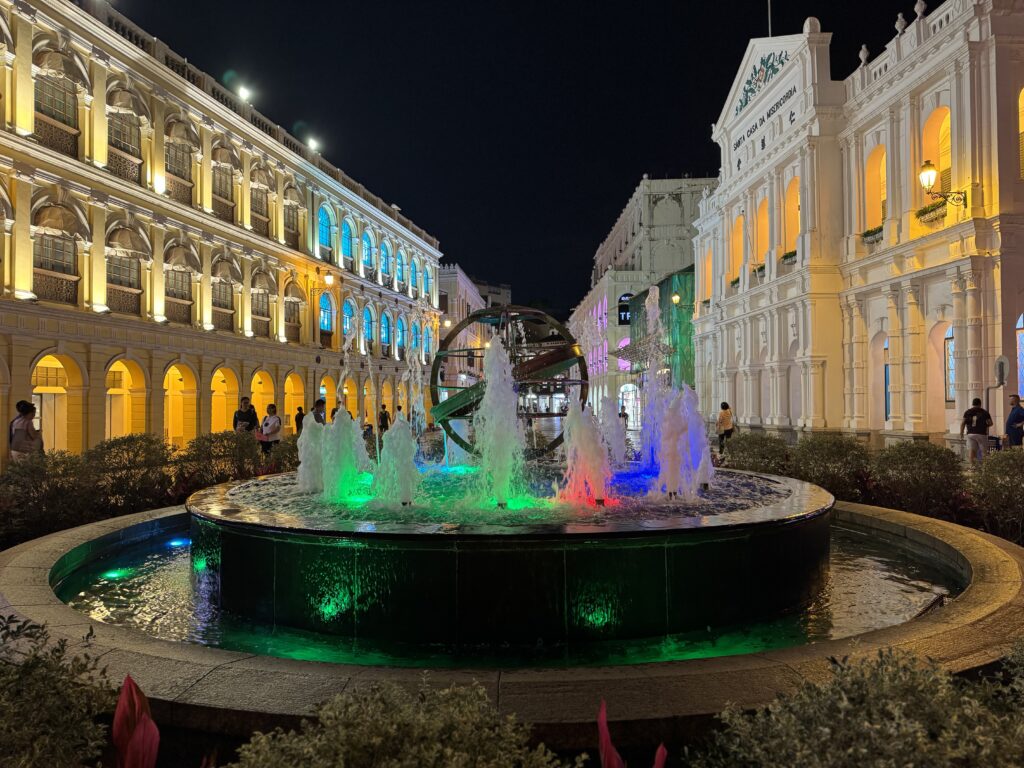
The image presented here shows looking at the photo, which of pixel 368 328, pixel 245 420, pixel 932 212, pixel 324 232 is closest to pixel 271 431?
pixel 245 420

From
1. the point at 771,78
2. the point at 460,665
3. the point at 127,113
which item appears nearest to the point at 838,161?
the point at 771,78

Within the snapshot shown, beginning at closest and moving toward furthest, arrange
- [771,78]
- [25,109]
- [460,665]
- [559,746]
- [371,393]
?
[559,746], [460,665], [25,109], [771,78], [371,393]

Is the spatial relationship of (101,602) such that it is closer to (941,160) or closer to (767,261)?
(941,160)

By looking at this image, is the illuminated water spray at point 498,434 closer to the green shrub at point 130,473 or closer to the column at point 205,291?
the green shrub at point 130,473

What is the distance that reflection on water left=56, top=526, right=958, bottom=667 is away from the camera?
501 cm

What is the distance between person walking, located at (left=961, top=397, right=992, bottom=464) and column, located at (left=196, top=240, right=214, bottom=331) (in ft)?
80.7

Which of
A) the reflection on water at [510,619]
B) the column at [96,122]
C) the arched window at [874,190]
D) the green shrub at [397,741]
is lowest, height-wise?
the reflection on water at [510,619]

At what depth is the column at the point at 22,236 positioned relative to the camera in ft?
61.8

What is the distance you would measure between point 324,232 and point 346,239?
2.81 m

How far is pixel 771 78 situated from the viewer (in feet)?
96.8

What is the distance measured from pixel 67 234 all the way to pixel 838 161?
25.6m

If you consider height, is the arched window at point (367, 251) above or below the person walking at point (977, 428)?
above

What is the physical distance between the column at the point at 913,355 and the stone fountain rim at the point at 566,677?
1808cm

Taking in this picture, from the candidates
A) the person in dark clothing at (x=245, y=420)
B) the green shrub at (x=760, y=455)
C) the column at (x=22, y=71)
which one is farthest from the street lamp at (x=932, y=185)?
the column at (x=22, y=71)
